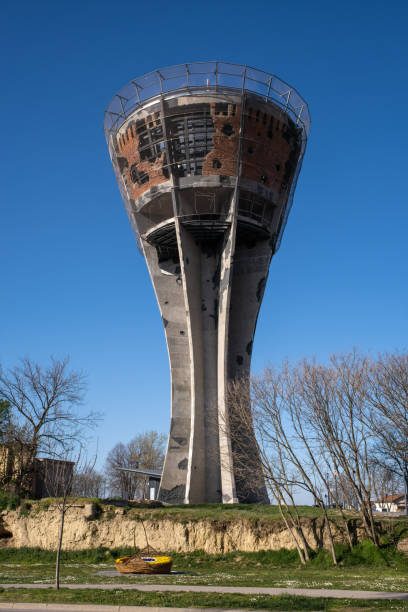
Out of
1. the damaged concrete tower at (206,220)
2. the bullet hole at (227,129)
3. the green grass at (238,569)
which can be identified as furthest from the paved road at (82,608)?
the bullet hole at (227,129)

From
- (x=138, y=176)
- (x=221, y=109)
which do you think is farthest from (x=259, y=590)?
(x=138, y=176)

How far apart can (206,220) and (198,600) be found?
81.3 ft

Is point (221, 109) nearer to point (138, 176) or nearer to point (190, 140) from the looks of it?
point (190, 140)

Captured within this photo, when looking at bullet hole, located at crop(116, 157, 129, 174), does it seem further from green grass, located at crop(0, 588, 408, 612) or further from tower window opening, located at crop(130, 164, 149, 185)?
green grass, located at crop(0, 588, 408, 612)

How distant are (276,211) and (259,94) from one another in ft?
22.8

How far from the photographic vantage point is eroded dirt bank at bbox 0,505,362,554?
21.8 m

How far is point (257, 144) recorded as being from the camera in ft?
106

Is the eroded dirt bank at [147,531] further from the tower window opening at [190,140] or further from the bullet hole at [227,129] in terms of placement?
the bullet hole at [227,129]

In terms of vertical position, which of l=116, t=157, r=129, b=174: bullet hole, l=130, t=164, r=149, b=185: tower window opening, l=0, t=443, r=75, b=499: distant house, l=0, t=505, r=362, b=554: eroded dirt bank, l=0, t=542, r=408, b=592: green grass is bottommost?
l=0, t=542, r=408, b=592: green grass

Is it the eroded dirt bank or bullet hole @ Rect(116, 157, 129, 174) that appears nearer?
the eroded dirt bank

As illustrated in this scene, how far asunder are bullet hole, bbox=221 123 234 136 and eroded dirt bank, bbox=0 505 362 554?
68.0 ft

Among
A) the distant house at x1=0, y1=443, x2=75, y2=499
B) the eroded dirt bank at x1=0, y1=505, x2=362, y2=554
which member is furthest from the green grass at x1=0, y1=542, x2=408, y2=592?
the distant house at x1=0, y1=443, x2=75, y2=499

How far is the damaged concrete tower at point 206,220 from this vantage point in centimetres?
3138

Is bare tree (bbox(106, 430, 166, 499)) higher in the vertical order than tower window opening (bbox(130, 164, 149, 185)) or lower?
lower
